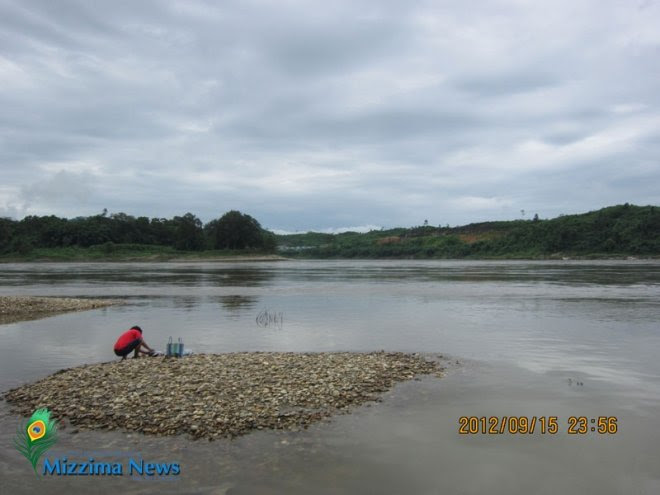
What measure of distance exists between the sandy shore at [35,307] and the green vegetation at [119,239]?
424ft

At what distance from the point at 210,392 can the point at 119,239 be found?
623 feet

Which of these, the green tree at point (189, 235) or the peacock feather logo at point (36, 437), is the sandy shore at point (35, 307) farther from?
the green tree at point (189, 235)

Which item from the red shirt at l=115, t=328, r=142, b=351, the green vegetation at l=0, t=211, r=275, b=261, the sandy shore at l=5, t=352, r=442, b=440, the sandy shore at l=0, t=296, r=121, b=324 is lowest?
the sandy shore at l=0, t=296, r=121, b=324

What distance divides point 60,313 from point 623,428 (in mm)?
29693

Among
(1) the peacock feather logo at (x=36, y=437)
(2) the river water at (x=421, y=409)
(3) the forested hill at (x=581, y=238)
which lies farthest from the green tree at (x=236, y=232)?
(1) the peacock feather logo at (x=36, y=437)

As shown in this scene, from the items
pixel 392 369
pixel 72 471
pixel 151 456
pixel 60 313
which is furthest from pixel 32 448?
pixel 60 313

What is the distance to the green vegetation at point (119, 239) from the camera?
156 m

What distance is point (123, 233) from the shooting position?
18912 centimetres

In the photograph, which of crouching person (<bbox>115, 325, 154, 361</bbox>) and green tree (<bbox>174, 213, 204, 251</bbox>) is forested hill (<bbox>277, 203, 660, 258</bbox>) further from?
crouching person (<bbox>115, 325, 154, 361</bbox>)

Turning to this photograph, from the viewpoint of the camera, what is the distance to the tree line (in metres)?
168

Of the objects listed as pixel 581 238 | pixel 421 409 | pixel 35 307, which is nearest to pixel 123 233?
pixel 581 238

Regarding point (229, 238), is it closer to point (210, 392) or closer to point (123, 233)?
point (123, 233)

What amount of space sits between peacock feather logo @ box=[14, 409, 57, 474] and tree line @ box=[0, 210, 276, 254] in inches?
6223

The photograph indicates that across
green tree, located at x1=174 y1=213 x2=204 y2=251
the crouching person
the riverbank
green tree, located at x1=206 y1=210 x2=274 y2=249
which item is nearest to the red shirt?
the crouching person
